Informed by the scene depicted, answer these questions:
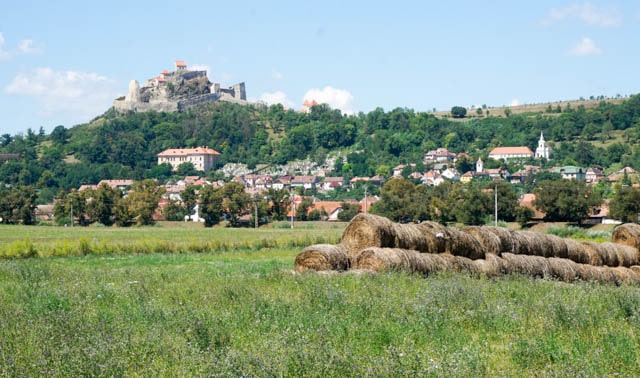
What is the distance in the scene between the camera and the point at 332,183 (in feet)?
602

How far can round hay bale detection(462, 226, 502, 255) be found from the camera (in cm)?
2164

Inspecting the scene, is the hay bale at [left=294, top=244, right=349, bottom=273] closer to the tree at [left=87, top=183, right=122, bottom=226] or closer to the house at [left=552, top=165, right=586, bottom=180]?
the tree at [left=87, top=183, right=122, bottom=226]

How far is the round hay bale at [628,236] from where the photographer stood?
1025 inches

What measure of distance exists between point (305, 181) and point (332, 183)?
31.0 feet

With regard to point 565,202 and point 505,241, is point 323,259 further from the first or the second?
point 565,202

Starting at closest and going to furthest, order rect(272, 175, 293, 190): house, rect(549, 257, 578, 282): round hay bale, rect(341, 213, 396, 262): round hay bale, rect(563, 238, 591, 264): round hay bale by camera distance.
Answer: rect(341, 213, 396, 262): round hay bale, rect(549, 257, 578, 282): round hay bale, rect(563, 238, 591, 264): round hay bale, rect(272, 175, 293, 190): house

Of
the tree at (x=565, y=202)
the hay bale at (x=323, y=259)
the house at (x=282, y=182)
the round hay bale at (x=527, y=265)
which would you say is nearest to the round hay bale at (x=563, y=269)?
the round hay bale at (x=527, y=265)

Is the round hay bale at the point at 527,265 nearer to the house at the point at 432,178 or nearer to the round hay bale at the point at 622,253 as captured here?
the round hay bale at the point at 622,253

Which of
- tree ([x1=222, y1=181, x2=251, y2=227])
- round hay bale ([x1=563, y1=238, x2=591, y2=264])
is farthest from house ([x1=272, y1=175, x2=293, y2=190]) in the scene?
round hay bale ([x1=563, y1=238, x2=591, y2=264])

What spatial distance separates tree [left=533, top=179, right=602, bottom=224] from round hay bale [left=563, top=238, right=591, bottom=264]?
5072 centimetres

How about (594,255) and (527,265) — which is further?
(594,255)

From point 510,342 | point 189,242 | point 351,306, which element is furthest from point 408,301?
point 189,242

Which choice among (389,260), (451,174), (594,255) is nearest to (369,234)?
(389,260)

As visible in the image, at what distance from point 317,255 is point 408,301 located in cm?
689
